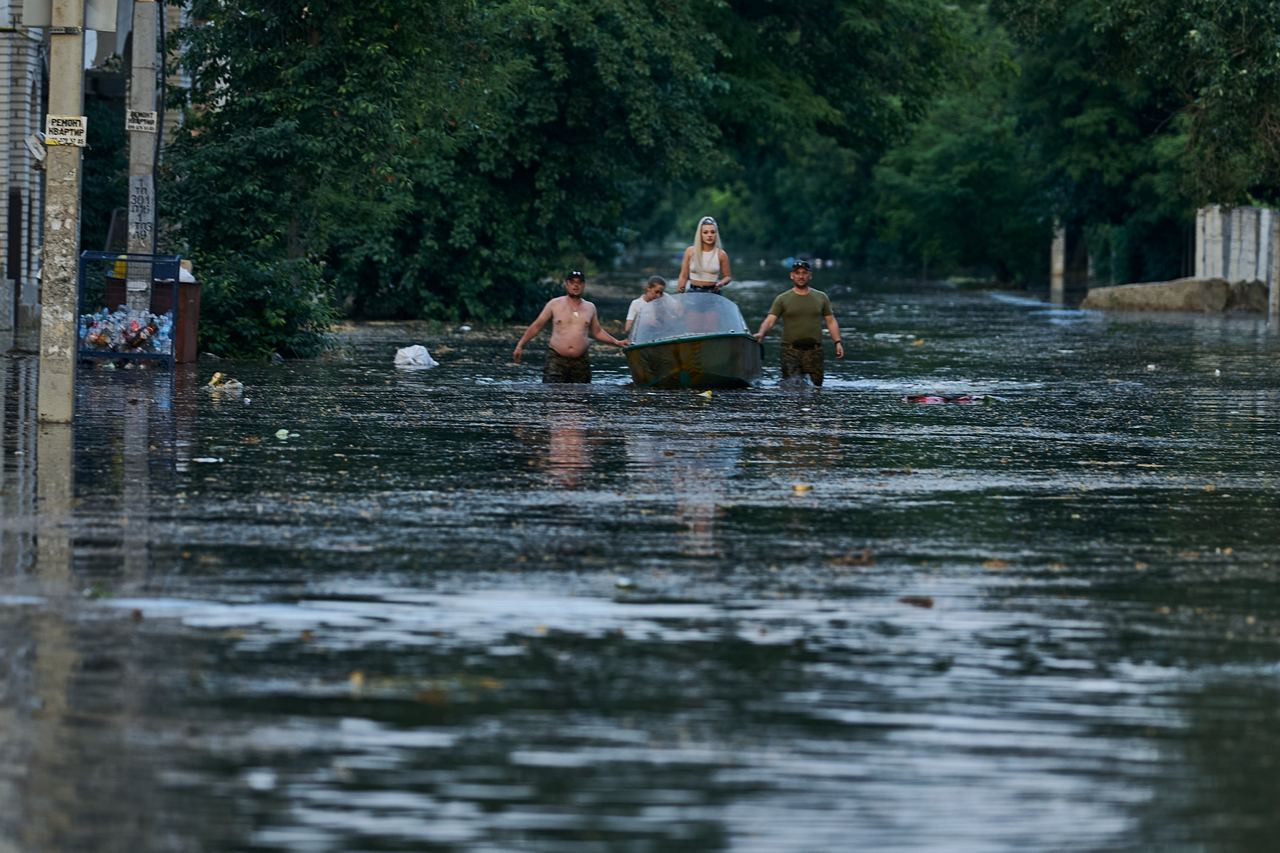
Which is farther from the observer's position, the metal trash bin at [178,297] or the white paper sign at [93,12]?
the metal trash bin at [178,297]

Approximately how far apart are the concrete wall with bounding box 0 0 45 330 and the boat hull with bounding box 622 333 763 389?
1452 centimetres

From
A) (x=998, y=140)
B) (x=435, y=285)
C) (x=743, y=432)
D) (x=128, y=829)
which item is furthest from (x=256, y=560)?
(x=998, y=140)

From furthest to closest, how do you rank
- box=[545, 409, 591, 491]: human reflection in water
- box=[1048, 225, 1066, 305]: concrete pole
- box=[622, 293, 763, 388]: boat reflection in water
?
box=[1048, 225, 1066, 305]: concrete pole
box=[622, 293, 763, 388]: boat reflection in water
box=[545, 409, 591, 491]: human reflection in water

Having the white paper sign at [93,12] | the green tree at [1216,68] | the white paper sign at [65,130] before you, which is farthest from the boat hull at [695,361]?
the green tree at [1216,68]

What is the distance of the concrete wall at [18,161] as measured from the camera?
3672 cm

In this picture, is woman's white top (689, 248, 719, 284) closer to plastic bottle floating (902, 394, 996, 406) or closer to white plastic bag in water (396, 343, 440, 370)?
plastic bottle floating (902, 394, 996, 406)

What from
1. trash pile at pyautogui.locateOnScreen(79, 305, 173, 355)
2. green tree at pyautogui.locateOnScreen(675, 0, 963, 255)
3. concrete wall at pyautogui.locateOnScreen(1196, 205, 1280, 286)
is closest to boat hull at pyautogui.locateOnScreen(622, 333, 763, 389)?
trash pile at pyautogui.locateOnScreen(79, 305, 173, 355)

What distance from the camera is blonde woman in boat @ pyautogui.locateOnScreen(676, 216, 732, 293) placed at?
2602 centimetres

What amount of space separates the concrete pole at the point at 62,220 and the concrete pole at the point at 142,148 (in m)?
8.61

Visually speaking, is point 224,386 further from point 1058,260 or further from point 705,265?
point 1058,260

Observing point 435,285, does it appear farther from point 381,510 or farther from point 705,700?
point 705,700

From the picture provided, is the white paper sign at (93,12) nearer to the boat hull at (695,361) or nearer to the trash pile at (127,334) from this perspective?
the boat hull at (695,361)

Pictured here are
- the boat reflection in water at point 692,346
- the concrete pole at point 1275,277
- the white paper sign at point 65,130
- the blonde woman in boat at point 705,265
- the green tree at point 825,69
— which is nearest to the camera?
the white paper sign at point 65,130

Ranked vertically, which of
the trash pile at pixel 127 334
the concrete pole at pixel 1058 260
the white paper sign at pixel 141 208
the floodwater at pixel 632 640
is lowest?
the floodwater at pixel 632 640
